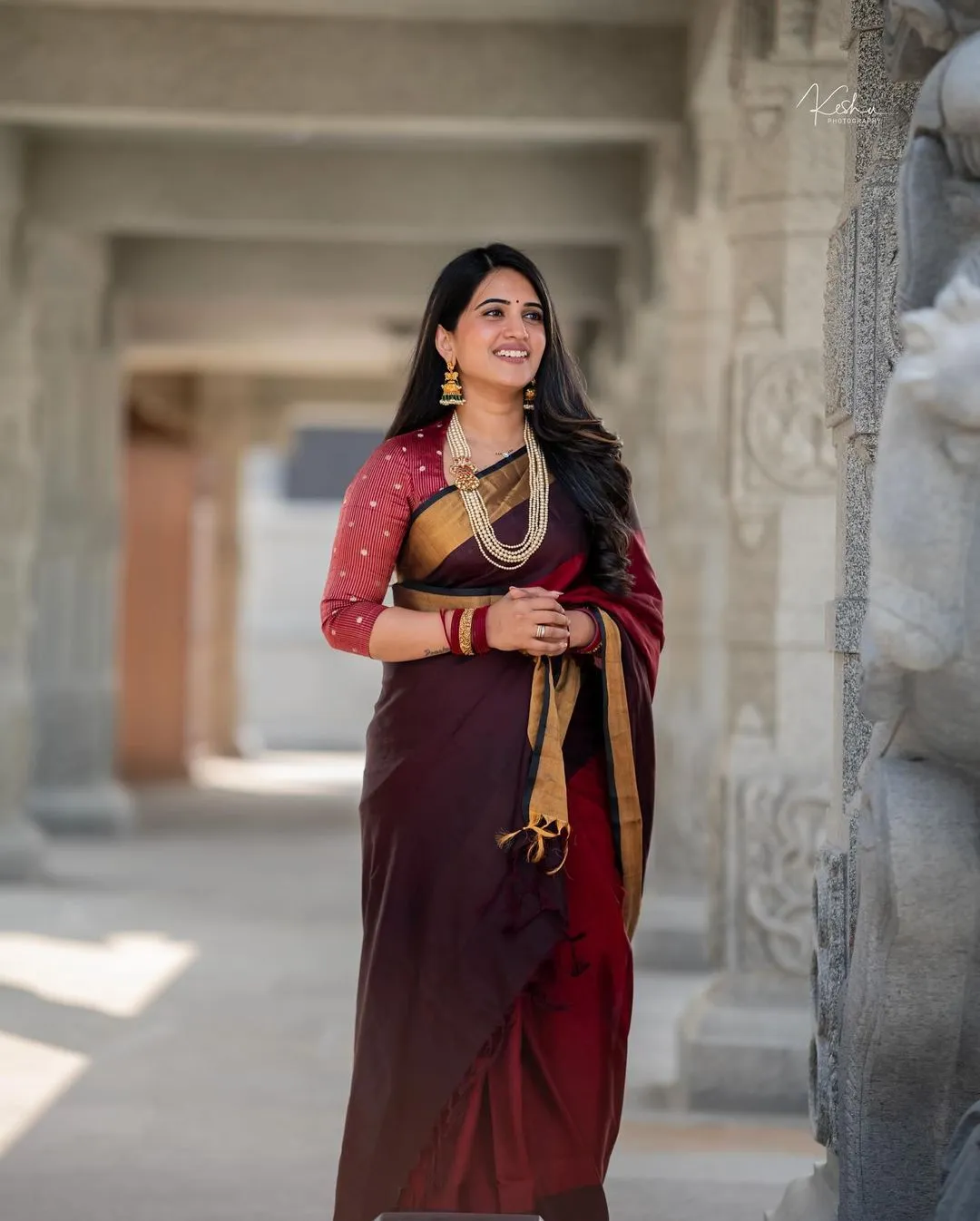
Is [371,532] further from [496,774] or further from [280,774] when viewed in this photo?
[280,774]

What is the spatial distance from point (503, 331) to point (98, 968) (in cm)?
466

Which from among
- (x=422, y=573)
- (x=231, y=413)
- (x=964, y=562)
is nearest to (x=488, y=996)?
(x=422, y=573)

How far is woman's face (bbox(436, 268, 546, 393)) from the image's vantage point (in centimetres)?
334

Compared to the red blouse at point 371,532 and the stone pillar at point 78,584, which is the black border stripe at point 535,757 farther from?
the stone pillar at point 78,584

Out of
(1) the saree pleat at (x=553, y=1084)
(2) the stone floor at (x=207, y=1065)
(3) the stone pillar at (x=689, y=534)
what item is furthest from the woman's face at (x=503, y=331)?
(3) the stone pillar at (x=689, y=534)

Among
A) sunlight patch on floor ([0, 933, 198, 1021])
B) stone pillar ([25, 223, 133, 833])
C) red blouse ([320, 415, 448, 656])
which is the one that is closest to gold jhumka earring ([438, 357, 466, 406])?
red blouse ([320, 415, 448, 656])

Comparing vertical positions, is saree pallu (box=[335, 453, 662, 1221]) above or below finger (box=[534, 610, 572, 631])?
below

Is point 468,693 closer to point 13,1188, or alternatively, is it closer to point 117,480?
point 13,1188

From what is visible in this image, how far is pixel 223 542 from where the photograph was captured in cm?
1920

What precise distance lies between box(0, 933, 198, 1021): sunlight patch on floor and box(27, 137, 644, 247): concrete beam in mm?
3642

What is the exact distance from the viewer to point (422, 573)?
338 cm

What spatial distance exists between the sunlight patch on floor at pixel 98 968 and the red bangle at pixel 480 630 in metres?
3.63

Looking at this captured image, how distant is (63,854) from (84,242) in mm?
3629

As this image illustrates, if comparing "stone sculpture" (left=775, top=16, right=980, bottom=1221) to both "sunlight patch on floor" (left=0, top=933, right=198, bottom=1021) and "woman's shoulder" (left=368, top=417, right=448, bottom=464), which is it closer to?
"woman's shoulder" (left=368, top=417, right=448, bottom=464)
